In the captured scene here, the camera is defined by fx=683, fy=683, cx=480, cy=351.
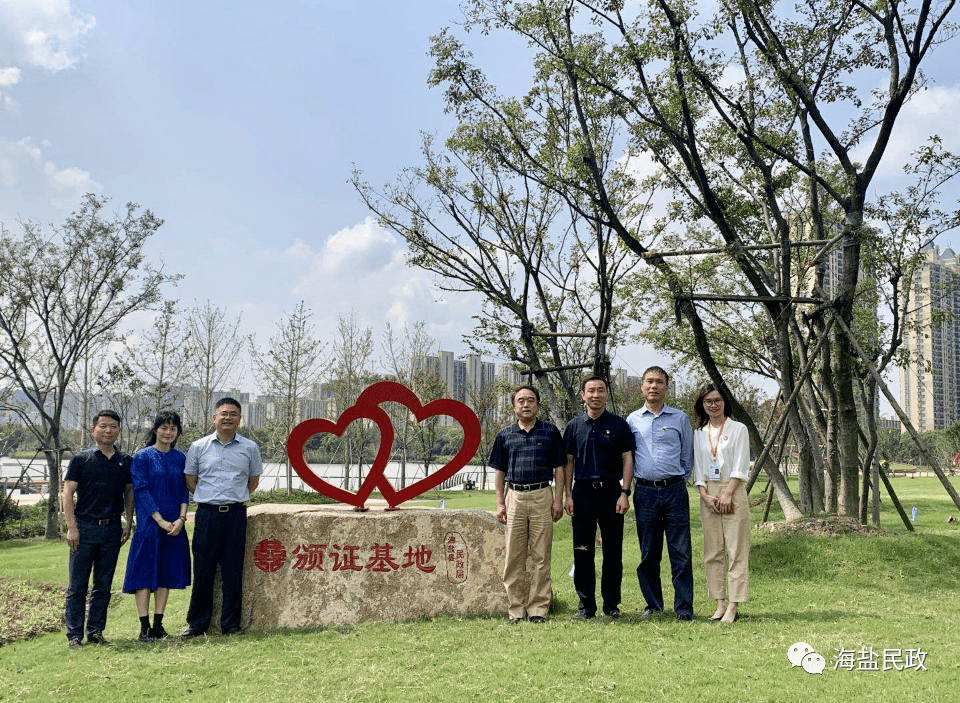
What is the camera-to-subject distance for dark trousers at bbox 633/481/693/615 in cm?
479

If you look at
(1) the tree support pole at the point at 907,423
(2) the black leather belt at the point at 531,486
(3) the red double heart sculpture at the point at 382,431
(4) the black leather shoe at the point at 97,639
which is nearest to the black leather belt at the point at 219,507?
(3) the red double heart sculpture at the point at 382,431

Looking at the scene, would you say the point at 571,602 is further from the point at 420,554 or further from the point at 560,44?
the point at 560,44

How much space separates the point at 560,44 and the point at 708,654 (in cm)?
799

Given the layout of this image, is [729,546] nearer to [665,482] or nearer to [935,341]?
[665,482]

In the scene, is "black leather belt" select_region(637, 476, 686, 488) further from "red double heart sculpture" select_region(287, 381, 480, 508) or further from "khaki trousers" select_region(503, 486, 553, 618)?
"red double heart sculpture" select_region(287, 381, 480, 508)

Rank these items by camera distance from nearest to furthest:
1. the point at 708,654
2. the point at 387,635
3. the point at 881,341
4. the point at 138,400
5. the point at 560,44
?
the point at 708,654
the point at 387,635
the point at 560,44
the point at 881,341
the point at 138,400

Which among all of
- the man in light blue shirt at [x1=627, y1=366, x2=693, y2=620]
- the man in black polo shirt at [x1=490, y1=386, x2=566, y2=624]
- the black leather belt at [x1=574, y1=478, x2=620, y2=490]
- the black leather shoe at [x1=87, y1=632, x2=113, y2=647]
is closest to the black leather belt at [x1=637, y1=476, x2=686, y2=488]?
the man in light blue shirt at [x1=627, y1=366, x2=693, y2=620]

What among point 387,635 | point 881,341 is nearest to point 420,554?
point 387,635

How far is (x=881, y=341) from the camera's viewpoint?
12.2 m

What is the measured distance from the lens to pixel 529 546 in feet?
16.6

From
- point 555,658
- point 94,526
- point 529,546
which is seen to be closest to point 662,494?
point 529,546

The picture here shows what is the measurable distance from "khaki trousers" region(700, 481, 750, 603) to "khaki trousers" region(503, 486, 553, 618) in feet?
3.66

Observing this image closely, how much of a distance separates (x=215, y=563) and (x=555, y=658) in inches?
104

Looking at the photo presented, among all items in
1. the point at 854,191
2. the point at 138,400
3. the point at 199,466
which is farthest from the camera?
the point at 138,400
